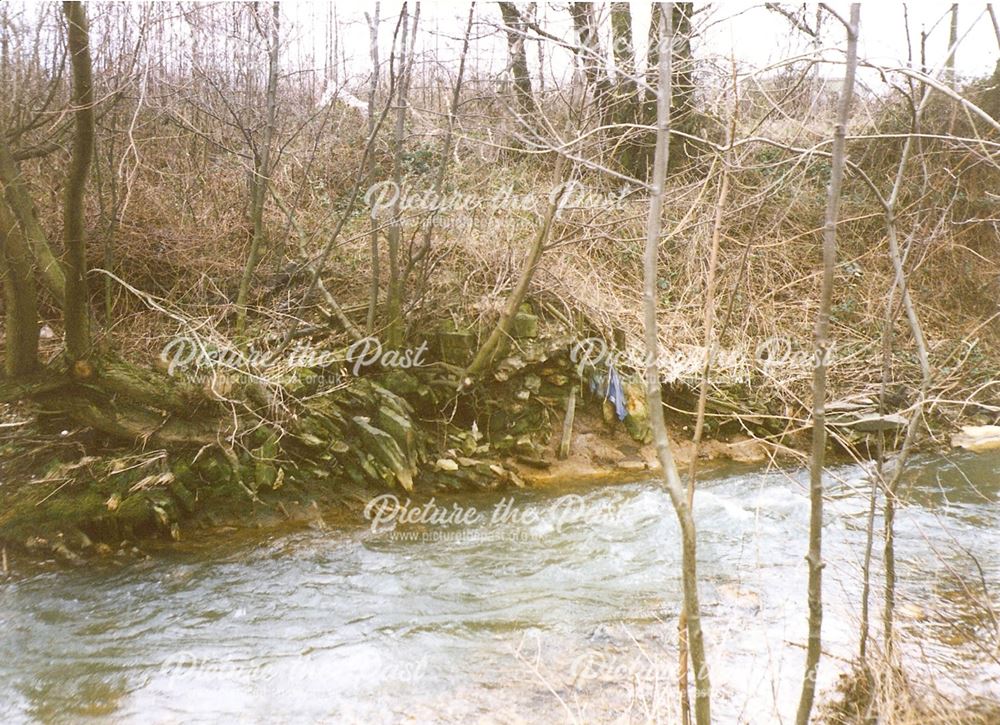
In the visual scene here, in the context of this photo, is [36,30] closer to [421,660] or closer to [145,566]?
[145,566]

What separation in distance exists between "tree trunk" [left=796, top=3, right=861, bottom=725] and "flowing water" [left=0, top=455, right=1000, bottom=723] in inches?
22.1

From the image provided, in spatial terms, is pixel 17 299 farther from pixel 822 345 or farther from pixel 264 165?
pixel 822 345

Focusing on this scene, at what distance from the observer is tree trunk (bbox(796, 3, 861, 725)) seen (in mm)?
2332

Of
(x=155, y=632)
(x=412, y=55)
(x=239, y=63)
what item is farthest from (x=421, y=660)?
(x=239, y=63)

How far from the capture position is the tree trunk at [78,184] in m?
4.57

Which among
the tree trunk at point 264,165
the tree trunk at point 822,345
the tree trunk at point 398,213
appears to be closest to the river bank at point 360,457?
the tree trunk at point 398,213

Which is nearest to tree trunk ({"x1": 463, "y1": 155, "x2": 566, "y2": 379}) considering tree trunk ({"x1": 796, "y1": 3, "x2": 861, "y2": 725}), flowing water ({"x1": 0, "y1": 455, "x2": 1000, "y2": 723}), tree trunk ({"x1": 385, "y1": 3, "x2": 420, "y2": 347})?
tree trunk ({"x1": 385, "y1": 3, "x2": 420, "y2": 347})

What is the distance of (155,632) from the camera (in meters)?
4.65

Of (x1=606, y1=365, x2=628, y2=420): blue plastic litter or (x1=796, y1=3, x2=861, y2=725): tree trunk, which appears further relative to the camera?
(x1=606, y1=365, x2=628, y2=420): blue plastic litter

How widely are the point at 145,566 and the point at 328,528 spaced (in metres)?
1.41

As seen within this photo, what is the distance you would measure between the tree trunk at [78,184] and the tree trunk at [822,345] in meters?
4.29

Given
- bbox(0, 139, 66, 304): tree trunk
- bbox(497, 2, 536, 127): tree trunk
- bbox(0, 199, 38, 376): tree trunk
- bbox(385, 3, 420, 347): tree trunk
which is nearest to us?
bbox(0, 199, 38, 376): tree trunk

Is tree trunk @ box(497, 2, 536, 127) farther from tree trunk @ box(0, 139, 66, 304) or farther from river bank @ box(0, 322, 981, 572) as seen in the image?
tree trunk @ box(0, 139, 66, 304)

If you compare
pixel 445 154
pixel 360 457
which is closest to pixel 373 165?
pixel 445 154
